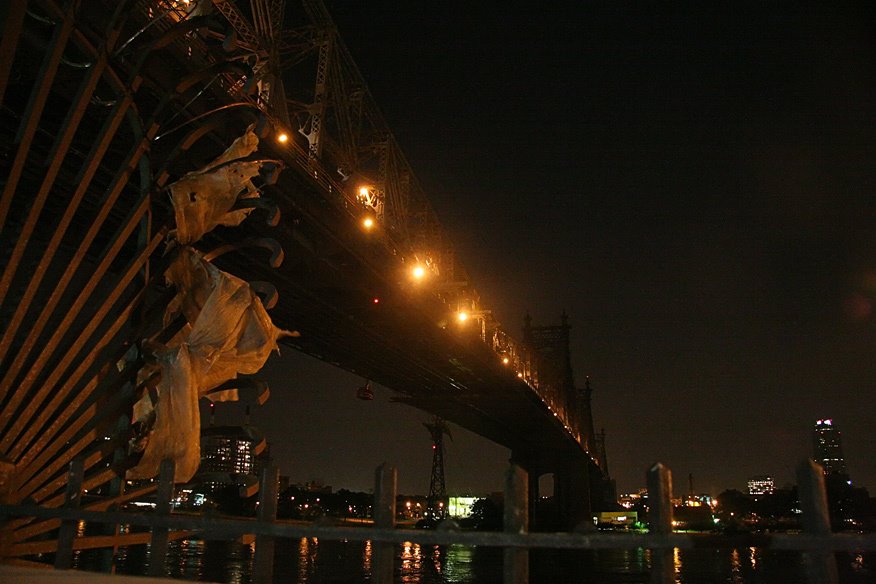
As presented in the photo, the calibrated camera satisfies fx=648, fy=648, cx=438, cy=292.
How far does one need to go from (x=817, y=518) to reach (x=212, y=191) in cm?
739

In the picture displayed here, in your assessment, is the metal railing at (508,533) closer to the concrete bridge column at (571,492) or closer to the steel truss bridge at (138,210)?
the steel truss bridge at (138,210)

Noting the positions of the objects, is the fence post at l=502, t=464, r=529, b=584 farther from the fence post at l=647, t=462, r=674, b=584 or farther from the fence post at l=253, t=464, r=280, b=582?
the fence post at l=253, t=464, r=280, b=582

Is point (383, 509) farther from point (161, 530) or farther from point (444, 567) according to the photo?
point (444, 567)

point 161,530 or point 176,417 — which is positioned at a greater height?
point 176,417

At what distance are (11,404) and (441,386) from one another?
39.8m

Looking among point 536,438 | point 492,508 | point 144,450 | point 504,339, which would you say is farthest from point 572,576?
point 492,508

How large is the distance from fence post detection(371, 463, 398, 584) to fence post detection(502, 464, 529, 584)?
976mm

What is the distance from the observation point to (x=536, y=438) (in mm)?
66000

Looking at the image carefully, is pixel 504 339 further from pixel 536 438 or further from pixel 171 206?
pixel 171 206

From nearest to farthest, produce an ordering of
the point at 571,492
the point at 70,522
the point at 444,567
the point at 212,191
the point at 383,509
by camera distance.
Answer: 1. the point at 383,509
2. the point at 70,522
3. the point at 212,191
4. the point at 444,567
5. the point at 571,492

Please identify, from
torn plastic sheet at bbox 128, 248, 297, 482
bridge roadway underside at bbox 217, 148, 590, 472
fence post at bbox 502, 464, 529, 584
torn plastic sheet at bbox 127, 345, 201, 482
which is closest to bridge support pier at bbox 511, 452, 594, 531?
bridge roadway underside at bbox 217, 148, 590, 472

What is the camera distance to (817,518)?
4.36m

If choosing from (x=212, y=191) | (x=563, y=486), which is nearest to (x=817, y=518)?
(x=212, y=191)

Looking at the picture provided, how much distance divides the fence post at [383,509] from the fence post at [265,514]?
102cm
